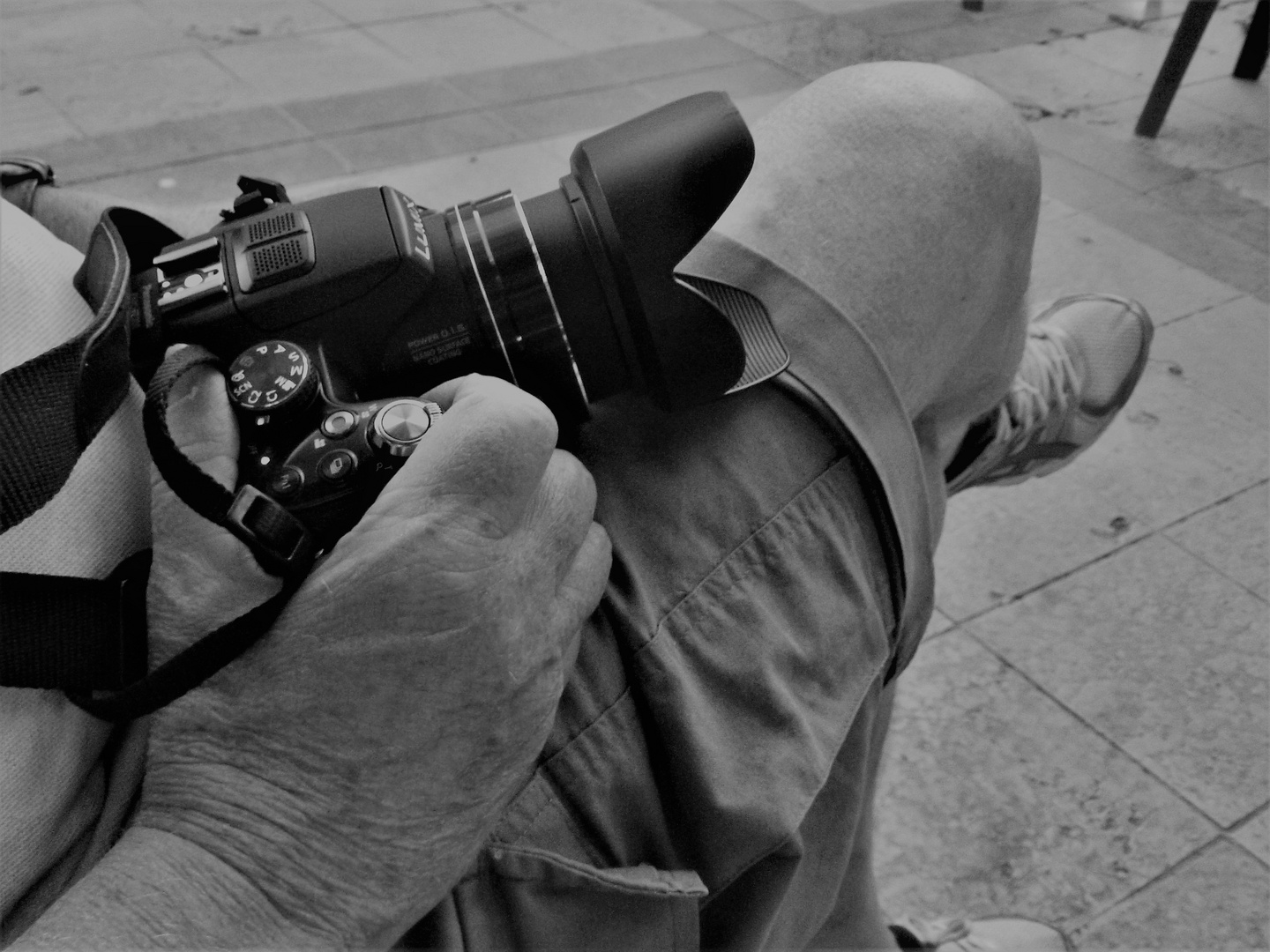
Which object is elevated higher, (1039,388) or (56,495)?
(56,495)

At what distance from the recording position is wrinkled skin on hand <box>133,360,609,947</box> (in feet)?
1.96

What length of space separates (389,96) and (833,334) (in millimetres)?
2122

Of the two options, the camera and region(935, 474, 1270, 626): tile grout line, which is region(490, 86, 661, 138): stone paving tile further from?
the camera

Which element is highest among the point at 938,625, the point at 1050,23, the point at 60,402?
the point at 60,402

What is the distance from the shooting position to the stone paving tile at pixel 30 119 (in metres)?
2.40

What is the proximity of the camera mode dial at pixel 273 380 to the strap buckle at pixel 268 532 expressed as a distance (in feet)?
0.19

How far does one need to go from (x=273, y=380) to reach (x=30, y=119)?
2.25 metres

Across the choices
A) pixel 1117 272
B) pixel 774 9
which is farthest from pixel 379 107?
pixel 1117 272

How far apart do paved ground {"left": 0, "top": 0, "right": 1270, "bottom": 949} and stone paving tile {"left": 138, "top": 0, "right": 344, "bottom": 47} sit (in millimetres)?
11

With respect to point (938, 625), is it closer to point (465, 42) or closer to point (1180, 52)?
point (1180, 52)

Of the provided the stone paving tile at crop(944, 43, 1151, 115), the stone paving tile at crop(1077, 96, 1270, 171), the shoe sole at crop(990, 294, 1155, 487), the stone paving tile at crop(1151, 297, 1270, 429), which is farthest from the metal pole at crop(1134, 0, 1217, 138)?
the shoe sole at crop(990, 294, 1155, 487)

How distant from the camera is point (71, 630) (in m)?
0.59

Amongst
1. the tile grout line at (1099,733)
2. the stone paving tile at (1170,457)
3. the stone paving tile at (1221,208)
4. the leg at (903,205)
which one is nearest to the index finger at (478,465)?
the leg at (903,205)

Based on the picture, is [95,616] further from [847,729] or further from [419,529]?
[847,729]
